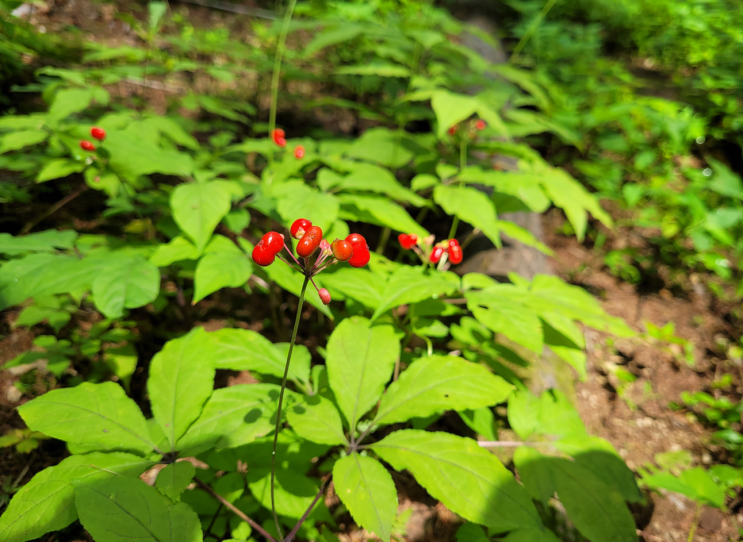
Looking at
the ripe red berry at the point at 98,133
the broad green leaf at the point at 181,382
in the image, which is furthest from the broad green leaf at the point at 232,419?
the ripe red berry at the point at 98,133

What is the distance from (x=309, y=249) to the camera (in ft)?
2.47

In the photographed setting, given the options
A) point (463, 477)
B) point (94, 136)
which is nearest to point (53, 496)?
point (463, 477)

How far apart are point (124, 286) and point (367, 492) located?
114cm

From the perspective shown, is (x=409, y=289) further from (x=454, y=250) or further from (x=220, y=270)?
(x=220, y=270)

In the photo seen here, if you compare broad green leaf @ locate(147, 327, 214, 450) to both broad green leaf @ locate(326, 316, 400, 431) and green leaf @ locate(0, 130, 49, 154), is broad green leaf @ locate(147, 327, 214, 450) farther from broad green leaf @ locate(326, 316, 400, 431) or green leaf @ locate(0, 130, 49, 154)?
green leaf @ locate(0, 130, 49, 154)

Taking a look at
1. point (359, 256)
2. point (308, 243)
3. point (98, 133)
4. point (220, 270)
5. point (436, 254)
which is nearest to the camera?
point (308, 243)

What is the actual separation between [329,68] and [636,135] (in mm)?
3917

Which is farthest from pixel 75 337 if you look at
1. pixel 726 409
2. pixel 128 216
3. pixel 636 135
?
pixel 636 135

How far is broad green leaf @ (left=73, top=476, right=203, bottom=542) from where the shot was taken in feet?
2.58

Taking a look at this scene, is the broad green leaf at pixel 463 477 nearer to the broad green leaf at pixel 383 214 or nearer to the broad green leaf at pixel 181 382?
the broad green leaf at pixel 181 382

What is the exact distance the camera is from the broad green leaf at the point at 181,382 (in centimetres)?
111

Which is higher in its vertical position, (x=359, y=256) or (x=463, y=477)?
(x=359, y=256)

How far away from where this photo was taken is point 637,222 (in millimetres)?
3408

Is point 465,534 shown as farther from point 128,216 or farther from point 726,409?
point 128,216
